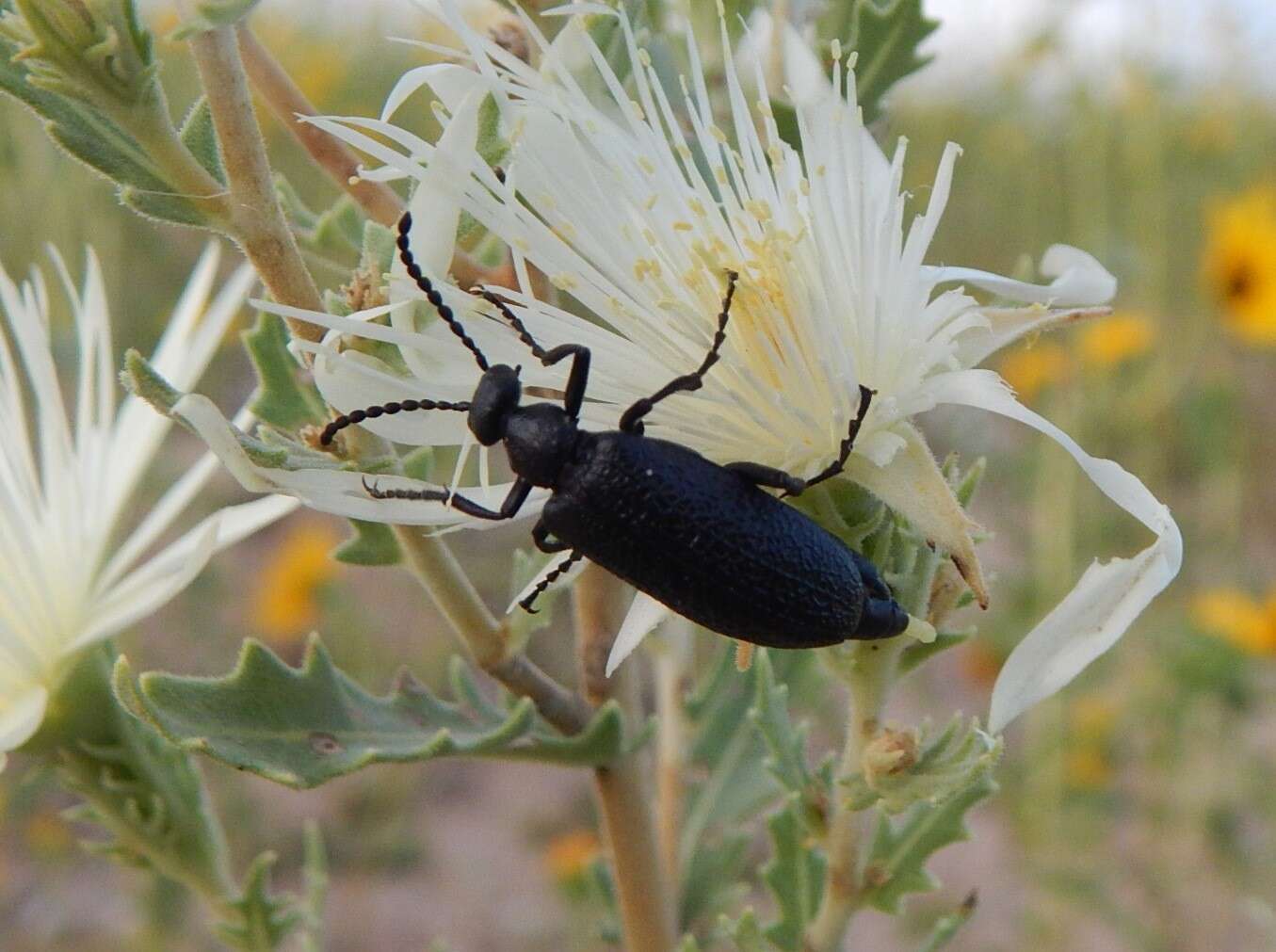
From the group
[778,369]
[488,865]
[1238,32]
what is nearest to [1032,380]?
[1238,32]

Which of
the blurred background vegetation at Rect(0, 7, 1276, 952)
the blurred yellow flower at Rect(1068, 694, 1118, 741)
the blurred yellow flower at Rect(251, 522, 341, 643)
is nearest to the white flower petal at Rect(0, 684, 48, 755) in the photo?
the blurred background vegetation at Rect(0, 7, 1276, 952)

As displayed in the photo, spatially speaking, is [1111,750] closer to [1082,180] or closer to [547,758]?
[1082,180]

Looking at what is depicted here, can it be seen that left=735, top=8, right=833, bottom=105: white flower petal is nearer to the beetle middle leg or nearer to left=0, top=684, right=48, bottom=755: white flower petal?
the beetle middle leg

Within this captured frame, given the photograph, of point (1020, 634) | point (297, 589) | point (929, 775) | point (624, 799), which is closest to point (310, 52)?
point (297, 589)

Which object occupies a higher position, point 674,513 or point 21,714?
point 674,513

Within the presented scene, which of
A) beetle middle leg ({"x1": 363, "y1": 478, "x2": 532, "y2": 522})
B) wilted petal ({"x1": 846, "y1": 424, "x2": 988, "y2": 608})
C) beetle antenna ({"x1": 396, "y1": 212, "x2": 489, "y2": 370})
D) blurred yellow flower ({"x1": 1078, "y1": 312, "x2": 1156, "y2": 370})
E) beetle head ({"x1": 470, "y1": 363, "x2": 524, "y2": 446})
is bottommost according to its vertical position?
blurred yellow flower ({"x1": 1078, "y1": 312, "x2": 1156, "y2": 370})

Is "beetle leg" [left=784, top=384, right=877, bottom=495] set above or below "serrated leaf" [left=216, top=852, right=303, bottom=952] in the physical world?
above

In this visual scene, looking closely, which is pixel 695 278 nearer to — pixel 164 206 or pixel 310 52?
pixel 164 206
